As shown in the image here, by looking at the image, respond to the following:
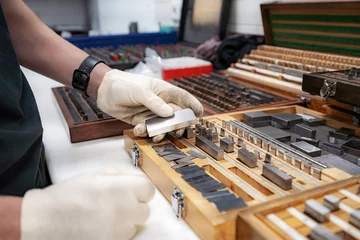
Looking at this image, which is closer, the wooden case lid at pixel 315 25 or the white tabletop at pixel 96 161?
the white tabletop at pixel 96 161

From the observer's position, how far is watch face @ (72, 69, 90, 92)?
1.13m

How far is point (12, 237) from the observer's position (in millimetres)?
616

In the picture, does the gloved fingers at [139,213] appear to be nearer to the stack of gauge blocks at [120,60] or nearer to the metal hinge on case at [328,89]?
the metal hinge on case at [328,89]

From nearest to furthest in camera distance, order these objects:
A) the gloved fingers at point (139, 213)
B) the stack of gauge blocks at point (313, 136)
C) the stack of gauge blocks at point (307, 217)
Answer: the stack of gauge blocks at point (307, 217), the gloved fingers at point (139, 213), the stack of gauge blocks at point (313, 136)

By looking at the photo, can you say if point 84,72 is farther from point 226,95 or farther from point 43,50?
point 226,95

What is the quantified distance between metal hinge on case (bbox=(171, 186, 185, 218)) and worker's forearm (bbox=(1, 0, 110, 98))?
55 cm

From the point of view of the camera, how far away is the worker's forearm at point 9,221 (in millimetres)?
613

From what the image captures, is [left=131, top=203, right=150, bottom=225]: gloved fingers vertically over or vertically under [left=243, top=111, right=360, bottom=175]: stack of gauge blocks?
under

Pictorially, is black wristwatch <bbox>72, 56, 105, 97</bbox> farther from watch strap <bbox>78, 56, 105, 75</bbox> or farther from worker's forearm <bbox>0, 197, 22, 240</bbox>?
worker's forearm <bbox>0, 197, 22, 240</bbox>

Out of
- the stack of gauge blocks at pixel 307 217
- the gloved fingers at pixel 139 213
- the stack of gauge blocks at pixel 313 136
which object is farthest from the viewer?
the stack of gauge blocks at pixel 313 136

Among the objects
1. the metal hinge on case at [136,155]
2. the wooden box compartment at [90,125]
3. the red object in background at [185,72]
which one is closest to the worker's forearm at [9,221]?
the metal hinge on case at [136,155]

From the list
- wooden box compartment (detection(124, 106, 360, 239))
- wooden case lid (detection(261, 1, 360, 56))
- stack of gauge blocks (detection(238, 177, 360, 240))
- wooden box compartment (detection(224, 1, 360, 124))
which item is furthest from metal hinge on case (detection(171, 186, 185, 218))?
wooden case lid (detection(261, 1, 360, 56))

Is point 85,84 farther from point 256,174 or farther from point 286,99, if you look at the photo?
point 286,99

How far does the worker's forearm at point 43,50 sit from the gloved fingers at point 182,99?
226mm
